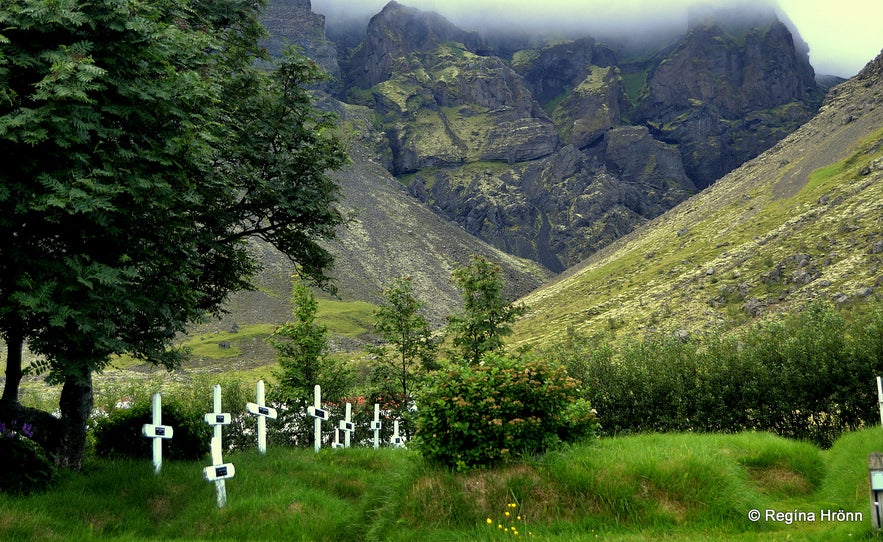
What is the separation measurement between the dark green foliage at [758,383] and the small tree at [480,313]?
11.7 feet

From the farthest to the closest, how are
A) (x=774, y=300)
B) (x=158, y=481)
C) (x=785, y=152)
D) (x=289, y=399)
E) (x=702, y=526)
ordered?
(x=785, y=152), (x=774, y=300), (x=289, y=399), (x=158, y=481), (x=702, y=526)

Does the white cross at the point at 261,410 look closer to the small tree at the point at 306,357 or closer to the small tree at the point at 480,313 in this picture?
the small tree at the point at 480,313

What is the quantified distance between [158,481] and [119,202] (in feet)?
17.3

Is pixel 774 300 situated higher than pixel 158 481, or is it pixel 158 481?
pixel 774 300

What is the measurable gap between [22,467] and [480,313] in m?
18.2

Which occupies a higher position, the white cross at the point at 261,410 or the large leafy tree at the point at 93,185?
the large leafy tree at the point at 93,185

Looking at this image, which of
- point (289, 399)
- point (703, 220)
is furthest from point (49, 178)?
point (703, 220)

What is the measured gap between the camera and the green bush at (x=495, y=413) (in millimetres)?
10867

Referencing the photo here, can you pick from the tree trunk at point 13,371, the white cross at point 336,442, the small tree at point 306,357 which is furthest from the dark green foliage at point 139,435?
the small tree at point 306,357

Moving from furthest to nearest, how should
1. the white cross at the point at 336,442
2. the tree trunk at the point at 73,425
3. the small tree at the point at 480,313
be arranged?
1. the small tree at the point at 480,313
2. the white cross at the point at 336,442
3. the tree trunk at the point at 73,425

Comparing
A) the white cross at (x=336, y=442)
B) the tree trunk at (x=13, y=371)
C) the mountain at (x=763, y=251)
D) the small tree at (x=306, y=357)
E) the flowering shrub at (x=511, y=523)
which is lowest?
the flowering shrub at (x=511, y=523)

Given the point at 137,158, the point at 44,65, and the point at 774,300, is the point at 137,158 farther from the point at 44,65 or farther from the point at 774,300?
the point at 774,300

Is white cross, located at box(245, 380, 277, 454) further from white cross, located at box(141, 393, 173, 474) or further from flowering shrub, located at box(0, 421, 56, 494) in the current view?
flowering shrub, located at box(0, 421, 56, 494)

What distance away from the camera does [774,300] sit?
105m
